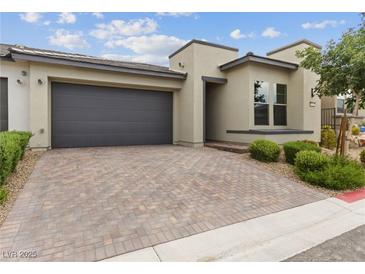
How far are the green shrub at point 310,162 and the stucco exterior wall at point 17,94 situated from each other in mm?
9897

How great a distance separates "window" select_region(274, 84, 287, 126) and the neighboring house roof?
0.97 m

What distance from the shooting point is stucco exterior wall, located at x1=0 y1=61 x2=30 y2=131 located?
860cm

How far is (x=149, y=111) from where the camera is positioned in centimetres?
1134

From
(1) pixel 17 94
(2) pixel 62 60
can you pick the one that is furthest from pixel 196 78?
(1) pixel 17 94

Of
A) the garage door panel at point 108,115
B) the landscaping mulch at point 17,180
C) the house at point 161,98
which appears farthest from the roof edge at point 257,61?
the landscaping mulch at point 17,180

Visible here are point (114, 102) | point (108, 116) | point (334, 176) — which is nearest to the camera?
point (334, 176)

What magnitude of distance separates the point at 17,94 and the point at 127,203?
7.87 meters

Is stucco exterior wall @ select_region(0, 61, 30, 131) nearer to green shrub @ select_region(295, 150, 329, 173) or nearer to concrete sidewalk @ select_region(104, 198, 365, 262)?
concrete sidewalk @ select_region(104, 198, 365, 262)

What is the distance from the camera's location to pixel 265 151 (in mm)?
7258

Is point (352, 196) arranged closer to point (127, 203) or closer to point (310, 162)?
point (310, 162)

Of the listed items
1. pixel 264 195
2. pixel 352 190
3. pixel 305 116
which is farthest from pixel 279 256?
pixel 305 116
